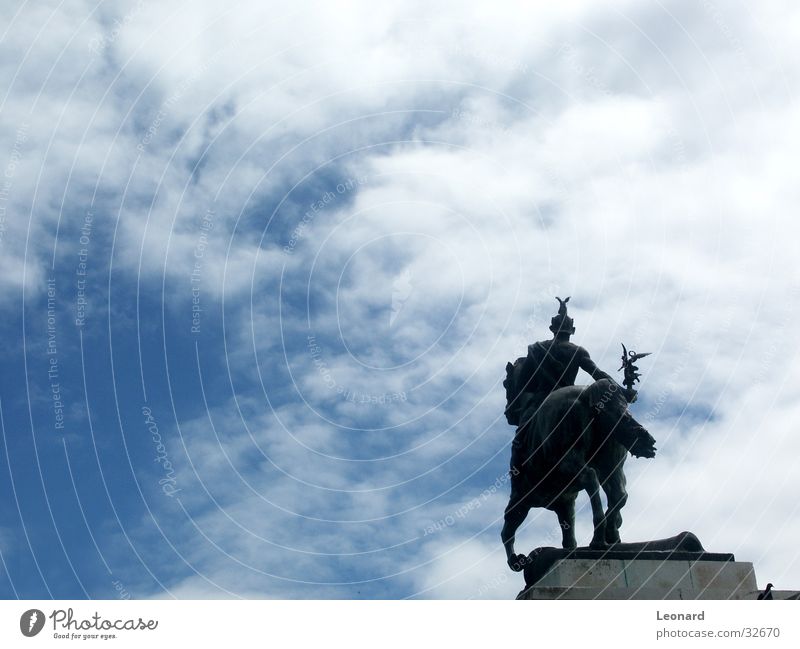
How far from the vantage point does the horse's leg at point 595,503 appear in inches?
910

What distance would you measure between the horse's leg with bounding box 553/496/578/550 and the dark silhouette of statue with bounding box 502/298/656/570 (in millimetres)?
24

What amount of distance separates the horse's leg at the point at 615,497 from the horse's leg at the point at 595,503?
17cm

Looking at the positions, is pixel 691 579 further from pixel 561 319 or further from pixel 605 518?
pixel 561 319

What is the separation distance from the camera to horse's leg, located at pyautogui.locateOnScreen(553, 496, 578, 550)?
963 inches

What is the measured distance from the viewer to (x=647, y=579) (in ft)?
73.1

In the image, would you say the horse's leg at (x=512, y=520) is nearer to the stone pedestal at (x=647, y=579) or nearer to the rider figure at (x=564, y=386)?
the rider figure at (x=564, y=386)

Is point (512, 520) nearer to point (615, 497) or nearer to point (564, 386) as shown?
point (615, 497)

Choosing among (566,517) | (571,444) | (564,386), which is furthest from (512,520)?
(564,386)

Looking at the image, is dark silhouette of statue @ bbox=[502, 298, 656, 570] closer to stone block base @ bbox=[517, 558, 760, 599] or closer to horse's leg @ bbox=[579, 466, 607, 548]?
horse's leg @ bbox=[579, 466, 607, 548]

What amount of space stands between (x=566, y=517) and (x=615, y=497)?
5.10ft
